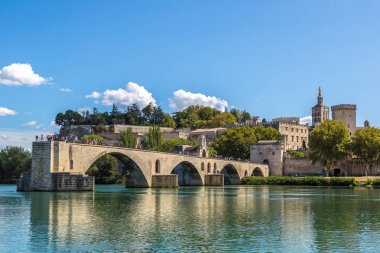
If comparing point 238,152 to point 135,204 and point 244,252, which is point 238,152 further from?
point 244,252

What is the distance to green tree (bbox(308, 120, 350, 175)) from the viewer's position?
88.8m

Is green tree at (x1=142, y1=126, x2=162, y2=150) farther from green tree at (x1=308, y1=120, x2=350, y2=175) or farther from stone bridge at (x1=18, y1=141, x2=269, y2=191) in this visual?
green tree at (x1=308, y1=120, x2=350, y2=175)

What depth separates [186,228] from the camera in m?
25.1

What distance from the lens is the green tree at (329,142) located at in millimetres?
88750

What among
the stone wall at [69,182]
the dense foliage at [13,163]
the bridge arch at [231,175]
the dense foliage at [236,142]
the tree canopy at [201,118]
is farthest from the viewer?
the tree canopy at [201,118]

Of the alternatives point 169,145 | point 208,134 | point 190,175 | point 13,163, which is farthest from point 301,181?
point 208,134

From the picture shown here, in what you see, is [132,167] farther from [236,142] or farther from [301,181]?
[236,142]

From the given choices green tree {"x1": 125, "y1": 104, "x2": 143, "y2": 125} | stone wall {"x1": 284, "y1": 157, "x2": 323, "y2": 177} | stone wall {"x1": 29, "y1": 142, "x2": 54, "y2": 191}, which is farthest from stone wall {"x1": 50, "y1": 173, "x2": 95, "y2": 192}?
green tree {"x1": 125, "y1": 104, "x2": 143, "y2": 125}

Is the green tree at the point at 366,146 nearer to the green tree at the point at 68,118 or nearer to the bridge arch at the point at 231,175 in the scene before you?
the bridge arch at the point at 231,175

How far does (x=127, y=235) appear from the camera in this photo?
74.5ft

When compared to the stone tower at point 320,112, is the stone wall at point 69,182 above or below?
below

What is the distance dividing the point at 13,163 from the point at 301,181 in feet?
144

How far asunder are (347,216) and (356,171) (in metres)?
74.4

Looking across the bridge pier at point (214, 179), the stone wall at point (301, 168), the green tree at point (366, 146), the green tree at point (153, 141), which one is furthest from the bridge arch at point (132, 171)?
the stone wall at point (301, 168)
